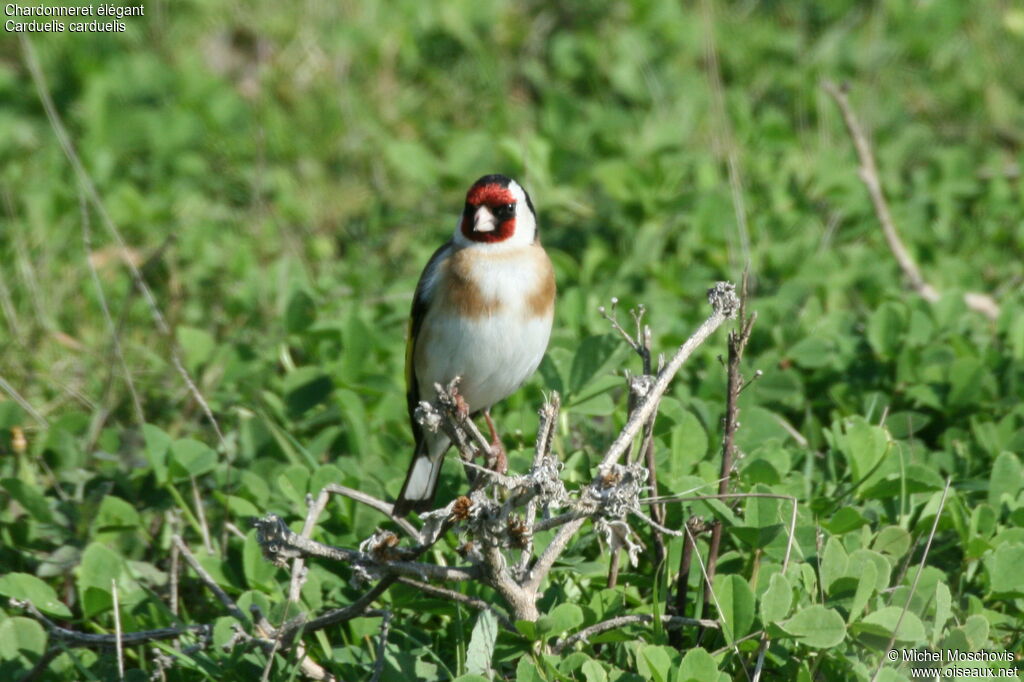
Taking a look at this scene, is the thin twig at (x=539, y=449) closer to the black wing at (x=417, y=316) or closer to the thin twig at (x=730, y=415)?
the thin twig at (x=730, y=415)

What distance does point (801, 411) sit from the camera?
438 cm

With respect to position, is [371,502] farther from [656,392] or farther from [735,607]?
[735,607]

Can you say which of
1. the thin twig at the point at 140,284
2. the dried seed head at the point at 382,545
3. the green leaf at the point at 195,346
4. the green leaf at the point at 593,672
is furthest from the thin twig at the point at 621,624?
the green leaf at the point at 195,346

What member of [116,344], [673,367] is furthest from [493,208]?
[116,344]

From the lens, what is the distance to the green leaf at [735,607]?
294 cm

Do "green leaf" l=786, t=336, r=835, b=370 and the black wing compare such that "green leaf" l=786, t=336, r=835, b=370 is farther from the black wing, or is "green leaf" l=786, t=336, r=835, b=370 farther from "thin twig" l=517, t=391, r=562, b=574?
"thin twig" l=517, t=391, r=562, b=574

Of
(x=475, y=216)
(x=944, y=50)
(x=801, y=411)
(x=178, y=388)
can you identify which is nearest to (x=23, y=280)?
(x=178, y=388)

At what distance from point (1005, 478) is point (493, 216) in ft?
5.46

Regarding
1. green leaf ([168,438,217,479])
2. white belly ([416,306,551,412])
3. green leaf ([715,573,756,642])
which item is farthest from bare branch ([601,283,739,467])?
green leaf ([168,438,217,479])

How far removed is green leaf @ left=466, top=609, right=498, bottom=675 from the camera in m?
3.03

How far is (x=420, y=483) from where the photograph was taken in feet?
11.7

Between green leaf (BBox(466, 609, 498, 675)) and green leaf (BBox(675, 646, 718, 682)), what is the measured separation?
482 mm

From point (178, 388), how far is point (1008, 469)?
2.86m

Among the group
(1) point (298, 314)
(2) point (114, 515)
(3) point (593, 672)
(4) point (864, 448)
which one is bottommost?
(3) point (593, 672)
